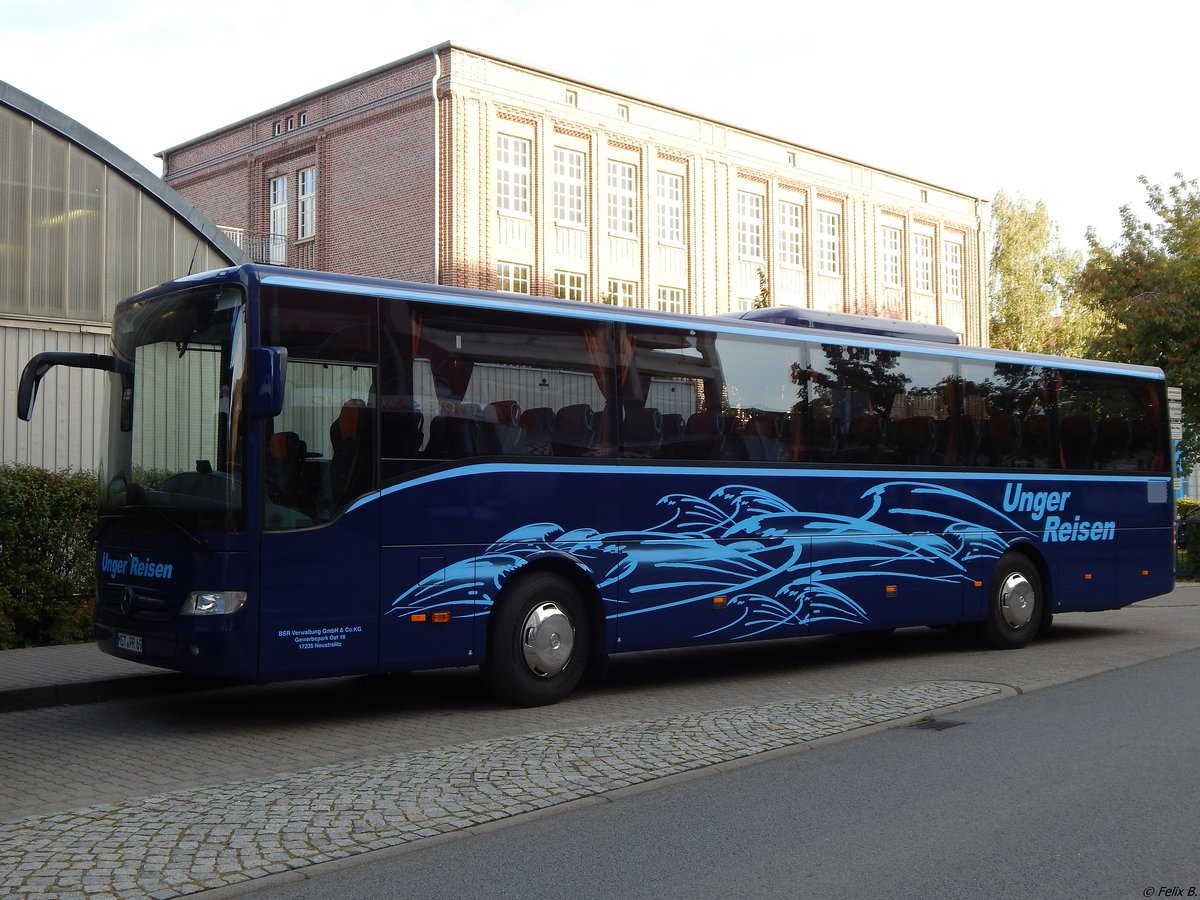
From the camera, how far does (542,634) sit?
10.3m

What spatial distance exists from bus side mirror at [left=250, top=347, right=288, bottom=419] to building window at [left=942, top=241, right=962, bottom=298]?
143ft

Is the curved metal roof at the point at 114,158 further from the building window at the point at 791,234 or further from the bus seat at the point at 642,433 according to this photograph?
the building window at the point at 791,234

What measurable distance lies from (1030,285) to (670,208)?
2687 cm

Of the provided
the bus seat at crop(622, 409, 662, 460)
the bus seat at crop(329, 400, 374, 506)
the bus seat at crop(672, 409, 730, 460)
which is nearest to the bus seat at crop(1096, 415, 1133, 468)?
the bus seat at crop(672, 409, 730, 460)

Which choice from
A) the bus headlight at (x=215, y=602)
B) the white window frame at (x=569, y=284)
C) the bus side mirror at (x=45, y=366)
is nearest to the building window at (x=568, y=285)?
the white window frame at (x=569, y=284)

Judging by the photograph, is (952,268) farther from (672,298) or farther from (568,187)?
(568,187)

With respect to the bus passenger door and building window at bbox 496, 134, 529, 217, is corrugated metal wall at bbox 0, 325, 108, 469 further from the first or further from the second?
building window at bbox 496, 134, 529, 217

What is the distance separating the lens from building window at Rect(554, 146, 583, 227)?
35.6m

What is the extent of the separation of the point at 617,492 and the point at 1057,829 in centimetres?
514

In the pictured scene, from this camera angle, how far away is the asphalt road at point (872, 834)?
5.48m

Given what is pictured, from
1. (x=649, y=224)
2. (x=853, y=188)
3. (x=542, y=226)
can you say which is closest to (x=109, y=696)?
(x=542, y=226)

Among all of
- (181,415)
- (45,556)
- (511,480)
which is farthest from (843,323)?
(45,556)

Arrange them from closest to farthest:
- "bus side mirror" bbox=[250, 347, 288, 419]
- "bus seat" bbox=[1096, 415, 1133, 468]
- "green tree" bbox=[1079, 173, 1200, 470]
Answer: "bus side mirror" bbox=[250, 347, 288, 419]
"bus seat" bbox=[1096, 415, 1133, 468]
"green tree" bbox=[1079, 173, 1200, 470]

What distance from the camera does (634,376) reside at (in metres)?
11.0
